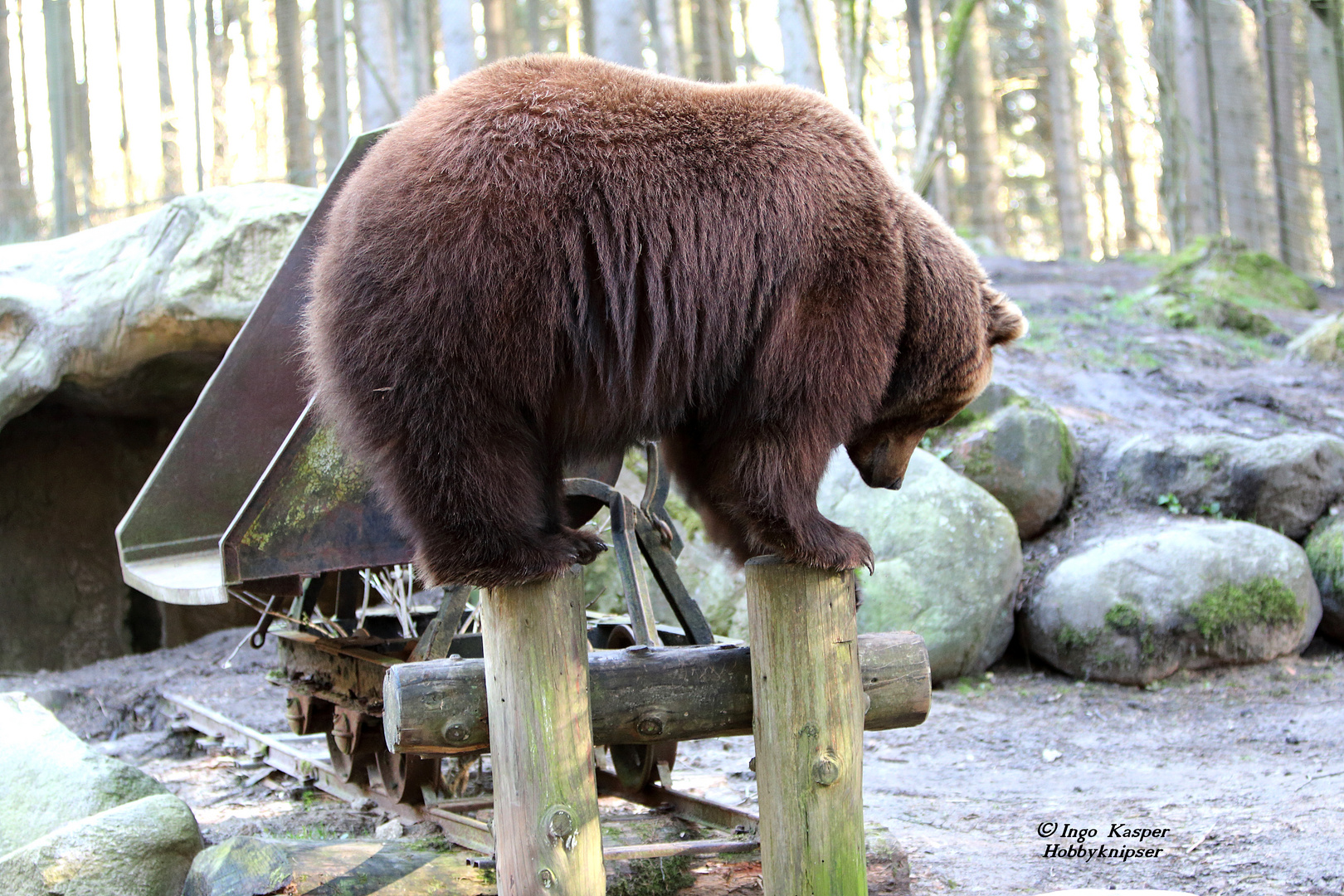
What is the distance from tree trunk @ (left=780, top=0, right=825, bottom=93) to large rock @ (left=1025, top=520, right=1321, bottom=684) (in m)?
5.36

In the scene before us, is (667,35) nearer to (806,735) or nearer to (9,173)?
(9,173)

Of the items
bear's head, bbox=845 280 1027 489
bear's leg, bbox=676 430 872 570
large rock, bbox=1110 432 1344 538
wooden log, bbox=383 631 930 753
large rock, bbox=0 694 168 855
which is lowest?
large rock, bbox=0 694 168 855

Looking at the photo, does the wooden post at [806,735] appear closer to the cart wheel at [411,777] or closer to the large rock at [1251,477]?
the cart wheel at [411,777]

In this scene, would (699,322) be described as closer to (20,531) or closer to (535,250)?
(535,250)

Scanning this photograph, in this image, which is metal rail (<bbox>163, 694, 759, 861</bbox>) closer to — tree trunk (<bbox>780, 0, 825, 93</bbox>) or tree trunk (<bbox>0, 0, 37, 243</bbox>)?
tree trunk (<bbox>780, 0, 825, 93</bbox>)

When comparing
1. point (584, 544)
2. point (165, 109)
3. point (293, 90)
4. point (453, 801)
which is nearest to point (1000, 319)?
point (584, 544)

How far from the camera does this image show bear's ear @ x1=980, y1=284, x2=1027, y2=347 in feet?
11.0

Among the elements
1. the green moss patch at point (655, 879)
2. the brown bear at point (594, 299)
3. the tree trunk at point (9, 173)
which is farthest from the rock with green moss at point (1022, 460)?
the tree trunk at point (9, 173)

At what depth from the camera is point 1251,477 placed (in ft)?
22.5

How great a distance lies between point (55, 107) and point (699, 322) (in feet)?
44.7

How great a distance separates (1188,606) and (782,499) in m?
4.37

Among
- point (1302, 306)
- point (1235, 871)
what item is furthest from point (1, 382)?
point (1302, 306)

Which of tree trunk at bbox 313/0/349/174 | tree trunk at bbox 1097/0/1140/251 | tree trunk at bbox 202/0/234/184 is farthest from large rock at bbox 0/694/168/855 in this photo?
tree trunk at bbox 1097/0/1140/251

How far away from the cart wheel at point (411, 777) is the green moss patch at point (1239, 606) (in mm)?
4390
